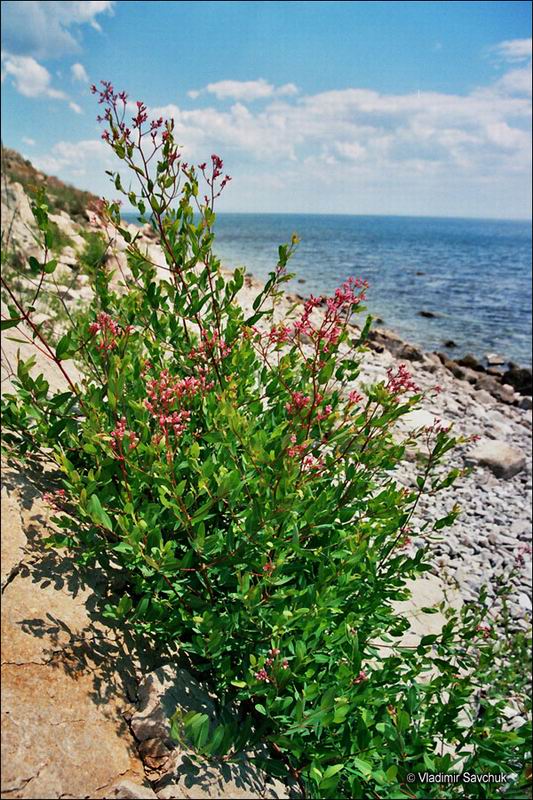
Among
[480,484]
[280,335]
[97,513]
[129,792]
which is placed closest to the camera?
[129,792]

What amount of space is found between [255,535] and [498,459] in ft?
27.9

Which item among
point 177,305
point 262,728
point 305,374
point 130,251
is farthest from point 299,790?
point 130,251

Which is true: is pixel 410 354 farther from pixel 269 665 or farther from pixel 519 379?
pixel 269 665

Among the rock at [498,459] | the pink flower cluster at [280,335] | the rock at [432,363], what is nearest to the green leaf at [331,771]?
the pink flower cluster at [280,335]

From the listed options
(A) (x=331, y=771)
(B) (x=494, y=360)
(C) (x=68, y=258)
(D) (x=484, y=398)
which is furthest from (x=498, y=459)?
(B) (x=494, y=360)

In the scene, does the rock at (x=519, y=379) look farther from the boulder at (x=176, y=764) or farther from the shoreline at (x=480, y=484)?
the boulder at (x=176, y=764)

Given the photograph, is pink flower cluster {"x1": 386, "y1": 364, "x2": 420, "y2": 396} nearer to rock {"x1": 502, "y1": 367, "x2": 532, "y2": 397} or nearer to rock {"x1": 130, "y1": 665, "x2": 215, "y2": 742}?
rock {"x1": 130, "y1": 665, "x2": 215, "y2": 742}

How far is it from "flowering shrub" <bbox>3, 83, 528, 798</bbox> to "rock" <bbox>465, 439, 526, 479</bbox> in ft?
22.6

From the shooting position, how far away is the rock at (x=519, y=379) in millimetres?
18205

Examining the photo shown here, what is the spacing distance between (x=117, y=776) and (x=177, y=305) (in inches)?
93.0

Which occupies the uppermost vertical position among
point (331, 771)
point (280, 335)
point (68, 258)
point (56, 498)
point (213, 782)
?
point (68, 258)

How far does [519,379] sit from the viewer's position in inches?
731

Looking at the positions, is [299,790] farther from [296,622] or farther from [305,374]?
[305,374]

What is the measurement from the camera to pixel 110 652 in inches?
106
